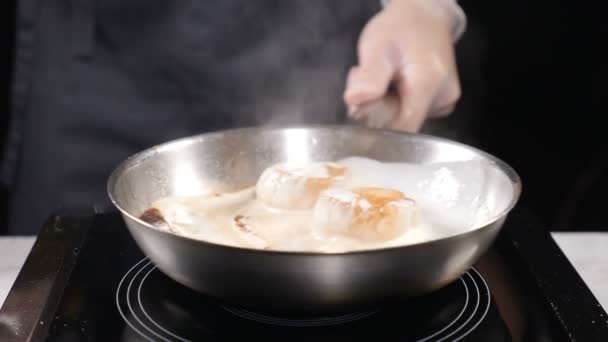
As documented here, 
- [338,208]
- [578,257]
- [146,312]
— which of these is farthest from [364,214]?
[578,257]

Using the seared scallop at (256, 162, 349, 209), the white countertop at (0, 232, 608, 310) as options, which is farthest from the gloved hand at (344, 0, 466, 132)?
the white countertop at (0, 232, 608, 310)

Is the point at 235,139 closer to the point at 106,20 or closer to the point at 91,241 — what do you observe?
the point at 91,241

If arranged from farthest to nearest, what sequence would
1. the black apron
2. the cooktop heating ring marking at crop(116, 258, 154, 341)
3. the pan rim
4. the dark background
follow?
1. the dark background
2. the black apron
3. the cooktop heating ring marking at crop(116, 258, 154, 341)
4. the pan rim

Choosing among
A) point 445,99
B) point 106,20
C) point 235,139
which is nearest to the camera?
point 235,139

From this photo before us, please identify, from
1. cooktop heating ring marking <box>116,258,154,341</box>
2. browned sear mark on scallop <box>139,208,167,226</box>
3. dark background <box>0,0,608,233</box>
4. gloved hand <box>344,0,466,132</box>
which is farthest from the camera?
dark background <box>0,0,608,233</box>

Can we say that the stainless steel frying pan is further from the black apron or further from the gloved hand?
the black apron

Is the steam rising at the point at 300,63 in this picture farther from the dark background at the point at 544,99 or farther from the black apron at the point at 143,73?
the dark background at the point at 544,99

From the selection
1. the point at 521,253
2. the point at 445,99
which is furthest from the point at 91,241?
the point at 445,99

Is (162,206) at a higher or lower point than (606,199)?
higher
